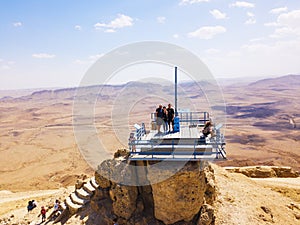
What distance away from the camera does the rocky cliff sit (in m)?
13.2

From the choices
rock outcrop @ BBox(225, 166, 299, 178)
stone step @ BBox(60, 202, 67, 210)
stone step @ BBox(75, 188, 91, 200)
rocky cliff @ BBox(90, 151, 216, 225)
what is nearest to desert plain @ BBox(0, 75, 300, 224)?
stone step @ BBox(60, 202, 67, 210)

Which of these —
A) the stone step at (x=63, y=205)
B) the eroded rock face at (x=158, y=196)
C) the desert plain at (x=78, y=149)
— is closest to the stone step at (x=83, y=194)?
the stone step at (x=63, y=205)

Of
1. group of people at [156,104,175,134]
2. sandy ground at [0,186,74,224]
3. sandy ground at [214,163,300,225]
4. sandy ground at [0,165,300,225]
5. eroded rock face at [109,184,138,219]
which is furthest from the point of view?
sandy ground at [0,186,74,224]

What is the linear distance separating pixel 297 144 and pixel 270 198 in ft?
143

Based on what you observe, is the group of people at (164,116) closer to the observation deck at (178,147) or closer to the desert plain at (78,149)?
the observation deck at (178,147)

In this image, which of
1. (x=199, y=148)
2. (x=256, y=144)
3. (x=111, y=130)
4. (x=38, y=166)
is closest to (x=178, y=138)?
(x=199, y=148)

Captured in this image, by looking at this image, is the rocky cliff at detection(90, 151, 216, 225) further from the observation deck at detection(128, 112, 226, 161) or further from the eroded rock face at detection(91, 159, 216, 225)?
the observation deck at detection(128, 112, 226, 161)

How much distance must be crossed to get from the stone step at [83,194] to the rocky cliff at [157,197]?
4.22 ft

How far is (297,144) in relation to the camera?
185ft

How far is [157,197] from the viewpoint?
44.9 ft

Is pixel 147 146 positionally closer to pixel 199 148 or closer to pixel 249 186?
pixel 199 148

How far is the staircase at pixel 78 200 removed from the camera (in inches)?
673

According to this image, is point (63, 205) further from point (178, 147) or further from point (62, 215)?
point (178, 147)

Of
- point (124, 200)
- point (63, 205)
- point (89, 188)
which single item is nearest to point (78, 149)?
point (63, 205)
